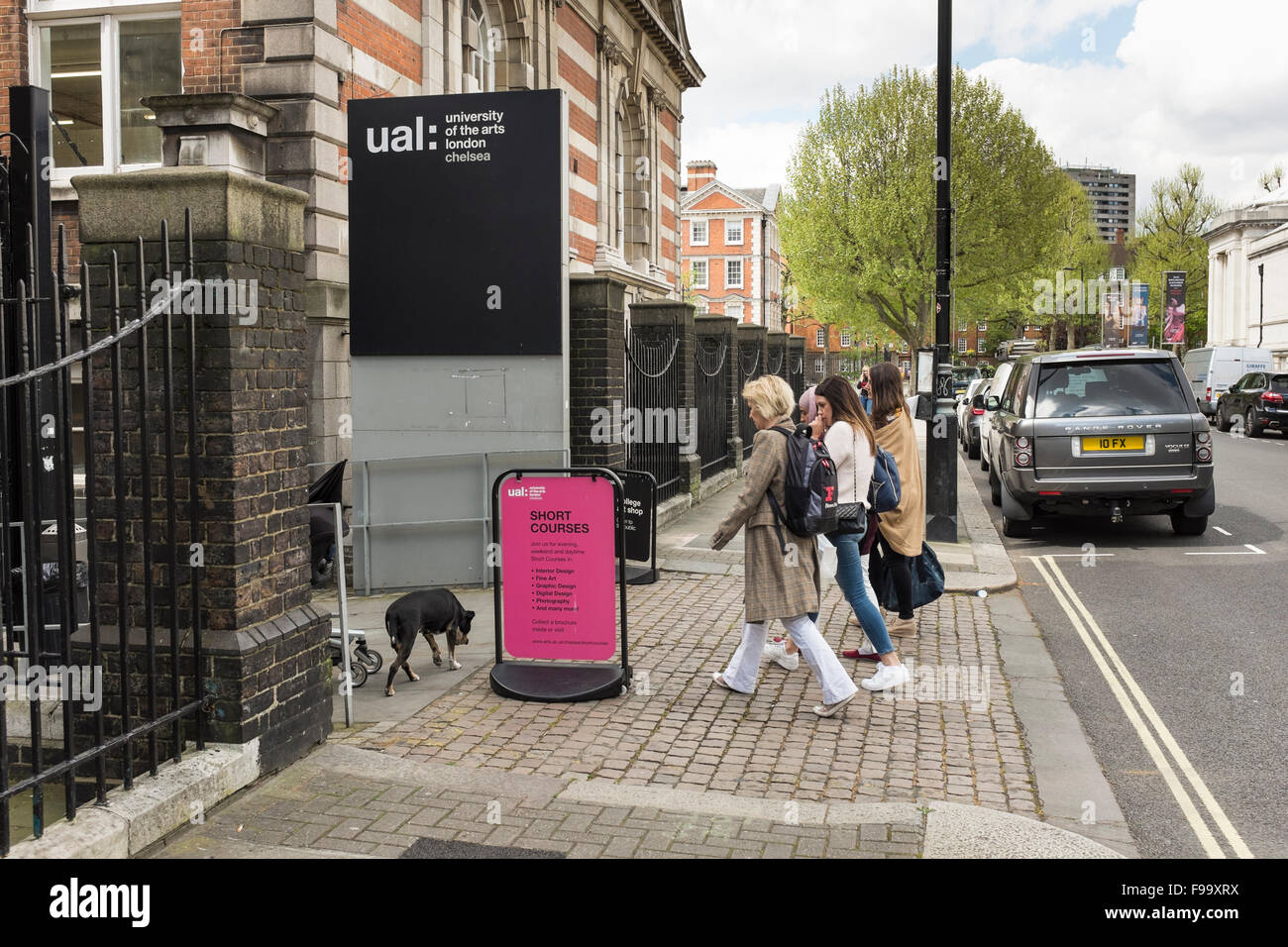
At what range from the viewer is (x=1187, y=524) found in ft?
39.9

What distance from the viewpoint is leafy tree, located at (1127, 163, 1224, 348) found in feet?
244

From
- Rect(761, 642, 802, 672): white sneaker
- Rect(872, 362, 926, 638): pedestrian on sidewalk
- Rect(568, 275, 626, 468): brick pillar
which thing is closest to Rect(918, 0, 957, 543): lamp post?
Rect(568, 275, 626, 468): brick pillar

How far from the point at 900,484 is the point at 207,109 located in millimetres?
7673

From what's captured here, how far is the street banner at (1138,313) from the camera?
217ft

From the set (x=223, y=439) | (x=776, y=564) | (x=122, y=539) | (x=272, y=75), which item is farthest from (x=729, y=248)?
(x=122, y=539)

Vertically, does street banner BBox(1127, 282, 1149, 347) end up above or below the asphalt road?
above

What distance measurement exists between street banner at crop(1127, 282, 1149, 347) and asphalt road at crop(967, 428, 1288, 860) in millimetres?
57094

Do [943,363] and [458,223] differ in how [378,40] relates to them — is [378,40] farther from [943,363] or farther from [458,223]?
[943,363]

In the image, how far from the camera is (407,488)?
31.8 feet

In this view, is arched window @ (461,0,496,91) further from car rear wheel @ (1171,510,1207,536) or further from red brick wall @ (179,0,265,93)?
car rear wheel @ (1171,510,1207,536)

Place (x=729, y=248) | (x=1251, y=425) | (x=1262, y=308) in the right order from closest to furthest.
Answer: (x=1251, y=425), (x=1262, y=308), (x=729, y=248)
